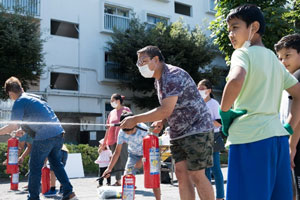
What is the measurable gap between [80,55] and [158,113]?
66.6 feet

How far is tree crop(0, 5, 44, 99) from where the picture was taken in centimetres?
1861

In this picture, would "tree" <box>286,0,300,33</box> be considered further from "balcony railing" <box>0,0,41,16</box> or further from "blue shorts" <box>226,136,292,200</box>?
"balcony railing" <box>0,0,41,16</box>

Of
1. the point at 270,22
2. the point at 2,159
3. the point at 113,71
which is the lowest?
the point at 2,159

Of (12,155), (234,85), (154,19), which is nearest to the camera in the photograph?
(234,85)

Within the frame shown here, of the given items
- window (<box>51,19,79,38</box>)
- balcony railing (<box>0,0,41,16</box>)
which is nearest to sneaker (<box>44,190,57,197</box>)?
balcony railing (<box>0,0,41,16</box>)

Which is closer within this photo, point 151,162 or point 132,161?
point 151,162

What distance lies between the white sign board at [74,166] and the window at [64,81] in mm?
11891

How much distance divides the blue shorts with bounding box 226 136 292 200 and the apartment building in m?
18.3

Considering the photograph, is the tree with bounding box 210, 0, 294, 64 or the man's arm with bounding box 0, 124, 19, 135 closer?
the man's arm with bounding box 0, 124, 19, 135

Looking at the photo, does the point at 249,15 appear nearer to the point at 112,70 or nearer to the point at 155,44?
the point at 155,44

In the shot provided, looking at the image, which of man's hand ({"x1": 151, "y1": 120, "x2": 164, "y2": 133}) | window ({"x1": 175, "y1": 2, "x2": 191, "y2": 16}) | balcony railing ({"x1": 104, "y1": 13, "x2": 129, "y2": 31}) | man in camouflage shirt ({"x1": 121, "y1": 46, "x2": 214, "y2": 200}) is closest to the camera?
man in camouflage shirt ({"x1": 121, "y1": 46, "x2": 214, "y2": 200})

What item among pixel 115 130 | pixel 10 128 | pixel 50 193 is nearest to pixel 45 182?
pixel 50 193

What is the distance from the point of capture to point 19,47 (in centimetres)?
1872

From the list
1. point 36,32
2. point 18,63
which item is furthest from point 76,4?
point 18,63
